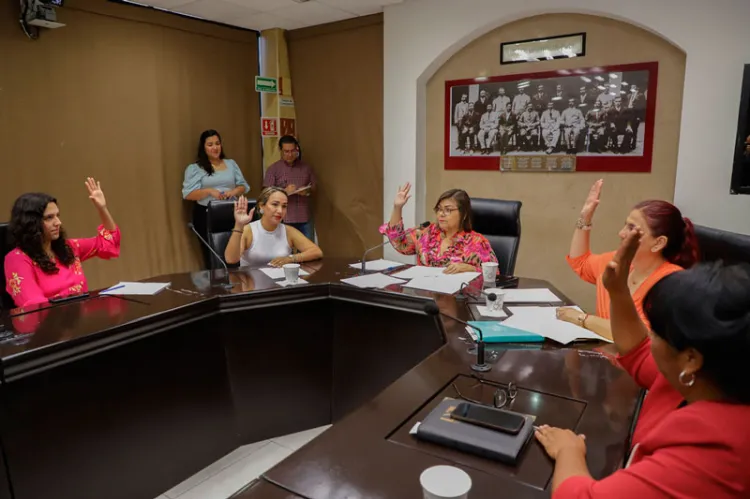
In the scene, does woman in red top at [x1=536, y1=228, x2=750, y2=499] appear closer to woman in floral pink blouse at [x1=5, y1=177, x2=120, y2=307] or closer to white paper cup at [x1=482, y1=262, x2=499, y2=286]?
white paper cup at [x1=482, y1=262, x2=499, y2=286]

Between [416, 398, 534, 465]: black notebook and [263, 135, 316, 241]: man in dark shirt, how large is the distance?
3.64m

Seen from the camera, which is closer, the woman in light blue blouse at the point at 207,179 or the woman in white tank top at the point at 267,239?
the woman in white tank top at the point at 267,239

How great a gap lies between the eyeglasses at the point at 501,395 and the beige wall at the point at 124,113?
352 cm

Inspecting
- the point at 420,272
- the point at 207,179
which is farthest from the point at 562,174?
the point at 207,179

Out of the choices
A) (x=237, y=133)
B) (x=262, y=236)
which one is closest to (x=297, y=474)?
(x=262, y=236)

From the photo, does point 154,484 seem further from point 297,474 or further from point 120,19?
point 120,19

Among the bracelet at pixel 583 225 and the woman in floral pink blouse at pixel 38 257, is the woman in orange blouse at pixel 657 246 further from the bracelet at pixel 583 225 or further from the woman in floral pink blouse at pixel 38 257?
the woman in floral pink blouse at pixel 38 257

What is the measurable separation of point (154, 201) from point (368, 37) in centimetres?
224

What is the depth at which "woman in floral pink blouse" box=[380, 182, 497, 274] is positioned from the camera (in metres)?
2.62

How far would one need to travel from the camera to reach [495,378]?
4.46ft

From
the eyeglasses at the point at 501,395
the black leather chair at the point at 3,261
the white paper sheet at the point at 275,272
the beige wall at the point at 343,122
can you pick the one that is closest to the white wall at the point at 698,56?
the beige wall at the point at 343,122

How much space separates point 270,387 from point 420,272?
871 mm

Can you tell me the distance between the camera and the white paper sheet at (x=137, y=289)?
87.7 inches

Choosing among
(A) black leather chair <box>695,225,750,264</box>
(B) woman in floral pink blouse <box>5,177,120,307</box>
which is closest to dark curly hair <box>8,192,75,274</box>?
(B) woman in floral pink blouse <box>5,177,120,307</box>
